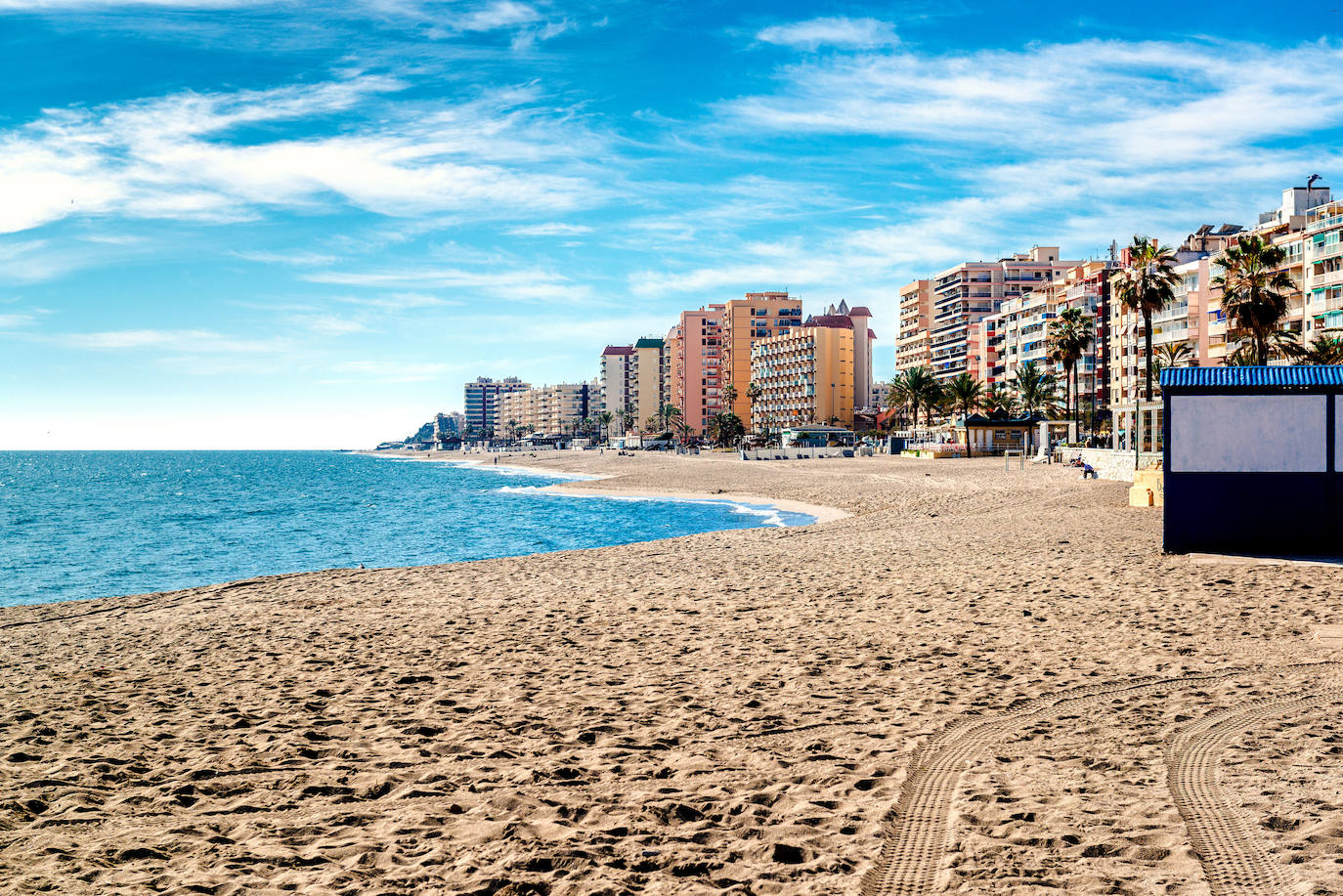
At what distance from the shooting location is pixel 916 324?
160 metres

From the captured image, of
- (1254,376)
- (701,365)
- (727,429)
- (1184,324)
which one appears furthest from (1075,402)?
(701,365)

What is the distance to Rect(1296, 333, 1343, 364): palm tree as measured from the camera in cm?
5475

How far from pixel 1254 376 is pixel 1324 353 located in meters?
49.1

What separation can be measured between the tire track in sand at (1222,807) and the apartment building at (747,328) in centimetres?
17554

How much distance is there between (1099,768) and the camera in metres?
6.35

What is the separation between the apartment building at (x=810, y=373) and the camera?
549 feet

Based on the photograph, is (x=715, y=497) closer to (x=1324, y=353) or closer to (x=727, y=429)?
(x=1324, y=353)

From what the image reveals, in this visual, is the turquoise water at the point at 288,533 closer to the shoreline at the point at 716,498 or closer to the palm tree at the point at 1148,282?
the shoreline at the point at 716,498

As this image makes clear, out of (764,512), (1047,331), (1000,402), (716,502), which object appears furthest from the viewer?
(1000,402)

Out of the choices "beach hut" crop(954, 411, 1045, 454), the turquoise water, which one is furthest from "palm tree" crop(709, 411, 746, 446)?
the turquoise water

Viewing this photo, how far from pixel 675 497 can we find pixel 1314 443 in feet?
126

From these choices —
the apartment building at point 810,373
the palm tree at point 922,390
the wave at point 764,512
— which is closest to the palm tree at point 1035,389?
the palm tree at point 922,390

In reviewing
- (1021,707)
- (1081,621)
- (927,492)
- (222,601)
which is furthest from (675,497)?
(1021,707)

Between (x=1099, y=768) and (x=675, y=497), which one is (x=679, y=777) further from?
(x=675, y=497)
